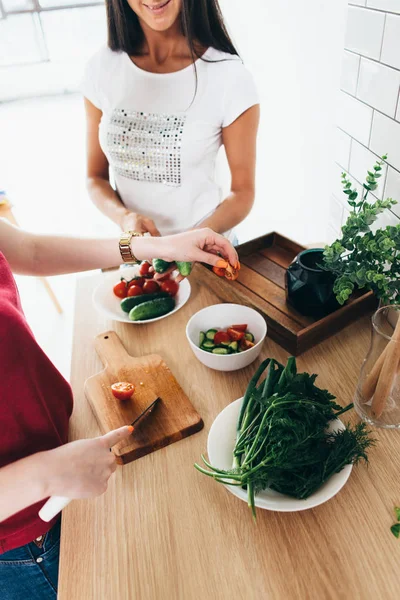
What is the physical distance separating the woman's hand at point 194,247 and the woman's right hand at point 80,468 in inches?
18.8

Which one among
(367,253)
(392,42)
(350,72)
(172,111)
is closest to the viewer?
(367,253)

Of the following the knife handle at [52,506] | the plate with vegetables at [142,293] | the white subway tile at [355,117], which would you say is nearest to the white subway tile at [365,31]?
the white subway tile at [355,117]

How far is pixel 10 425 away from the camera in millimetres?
685

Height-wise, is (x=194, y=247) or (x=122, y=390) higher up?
(x=194, y=247)

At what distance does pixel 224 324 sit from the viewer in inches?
39.8

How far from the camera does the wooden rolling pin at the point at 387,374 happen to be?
0.70 m

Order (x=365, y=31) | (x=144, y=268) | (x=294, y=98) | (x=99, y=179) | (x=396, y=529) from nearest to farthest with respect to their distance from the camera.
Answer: (x=396, y=529)
(x=365, y=31)
(x=144, y=268)
(x=99, y=179)
(x=294, y=98)

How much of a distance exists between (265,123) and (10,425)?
72.9 inches

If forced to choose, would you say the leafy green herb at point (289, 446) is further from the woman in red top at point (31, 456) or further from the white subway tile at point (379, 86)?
the white subway tile at point (379, 86)

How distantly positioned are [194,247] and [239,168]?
1.69ft

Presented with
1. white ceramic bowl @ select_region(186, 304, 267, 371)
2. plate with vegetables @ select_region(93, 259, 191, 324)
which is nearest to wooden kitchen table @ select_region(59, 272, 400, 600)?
white ceramic bowl @ select_region(186, 304, 267, 371)

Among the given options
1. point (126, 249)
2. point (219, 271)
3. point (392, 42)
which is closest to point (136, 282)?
point (126, 249)

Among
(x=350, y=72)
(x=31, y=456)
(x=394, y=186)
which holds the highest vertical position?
(x=350, y=72)

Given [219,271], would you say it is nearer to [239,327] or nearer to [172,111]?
[239,327]
